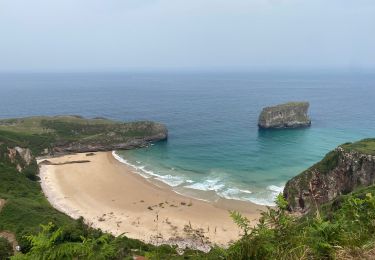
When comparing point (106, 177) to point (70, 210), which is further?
point (106, 177)

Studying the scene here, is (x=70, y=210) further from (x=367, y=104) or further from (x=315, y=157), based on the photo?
(x=367, y=104)

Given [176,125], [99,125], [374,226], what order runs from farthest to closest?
1. [176,125]
2. [99,125]
3. [374,226]

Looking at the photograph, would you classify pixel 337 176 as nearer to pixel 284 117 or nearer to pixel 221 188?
pixel 221 188

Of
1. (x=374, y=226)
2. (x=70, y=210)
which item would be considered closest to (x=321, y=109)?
(x=70, y=210)

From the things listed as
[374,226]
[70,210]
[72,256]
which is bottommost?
[70,210]

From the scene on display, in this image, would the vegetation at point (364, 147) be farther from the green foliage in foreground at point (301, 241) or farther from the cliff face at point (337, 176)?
the green foliage in foreground at point (301, 241)

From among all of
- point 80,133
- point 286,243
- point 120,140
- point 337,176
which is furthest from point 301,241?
point 80,133

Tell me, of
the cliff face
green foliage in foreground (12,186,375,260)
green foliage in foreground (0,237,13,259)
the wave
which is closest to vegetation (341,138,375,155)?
the cliff face
